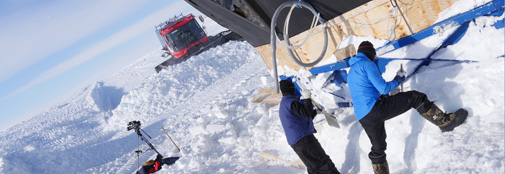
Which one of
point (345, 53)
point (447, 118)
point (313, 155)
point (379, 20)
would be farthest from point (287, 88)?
point (447, 118)

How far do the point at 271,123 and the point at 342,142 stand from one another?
107 inches

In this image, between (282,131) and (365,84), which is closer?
(365,84)

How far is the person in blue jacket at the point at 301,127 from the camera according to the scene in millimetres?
4348

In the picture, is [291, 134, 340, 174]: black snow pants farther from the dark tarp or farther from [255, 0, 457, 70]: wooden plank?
the dark tarp

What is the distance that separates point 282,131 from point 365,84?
149 inches

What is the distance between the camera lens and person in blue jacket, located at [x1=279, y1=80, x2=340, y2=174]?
435cm

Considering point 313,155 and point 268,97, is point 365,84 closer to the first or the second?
point 313,155

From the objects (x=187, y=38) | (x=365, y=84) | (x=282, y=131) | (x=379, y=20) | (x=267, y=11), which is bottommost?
(x=282, y=131)

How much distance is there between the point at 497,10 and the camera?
11.5 ft

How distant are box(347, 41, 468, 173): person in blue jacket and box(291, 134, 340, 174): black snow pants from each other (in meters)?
0.97

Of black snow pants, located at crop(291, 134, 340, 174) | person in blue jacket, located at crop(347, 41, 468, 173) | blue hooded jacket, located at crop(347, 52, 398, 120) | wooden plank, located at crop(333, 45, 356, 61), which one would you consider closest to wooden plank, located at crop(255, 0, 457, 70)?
wooden plank, located at crop(333, 45, 356, 61)

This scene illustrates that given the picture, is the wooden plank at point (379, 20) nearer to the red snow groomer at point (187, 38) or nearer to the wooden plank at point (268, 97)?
the wooden plank at point (268, 97)

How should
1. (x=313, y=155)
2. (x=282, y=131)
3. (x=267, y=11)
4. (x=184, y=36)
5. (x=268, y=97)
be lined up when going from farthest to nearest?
(x=184, y=36), (x=268, y=97), (x=282, y=131), (x=267, y=11), (x=313, y=155)

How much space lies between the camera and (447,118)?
376cm
